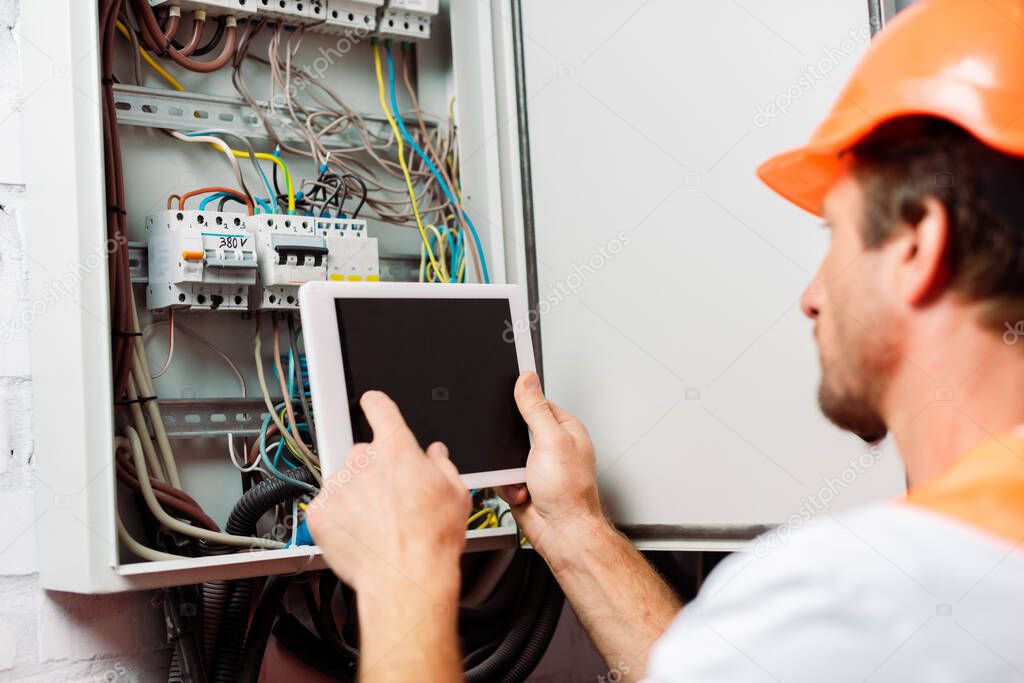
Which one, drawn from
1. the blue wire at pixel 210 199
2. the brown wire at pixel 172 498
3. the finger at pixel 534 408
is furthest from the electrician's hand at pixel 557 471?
the blue wire at pixel 210 199

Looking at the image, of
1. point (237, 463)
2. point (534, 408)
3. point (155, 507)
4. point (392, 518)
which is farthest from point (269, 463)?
point (392, 518)

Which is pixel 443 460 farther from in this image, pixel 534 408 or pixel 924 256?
pixel 924 256

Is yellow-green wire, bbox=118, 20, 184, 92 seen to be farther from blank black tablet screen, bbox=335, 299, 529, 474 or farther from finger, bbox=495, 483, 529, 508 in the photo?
finger, bbox=495, 483, 529, 508

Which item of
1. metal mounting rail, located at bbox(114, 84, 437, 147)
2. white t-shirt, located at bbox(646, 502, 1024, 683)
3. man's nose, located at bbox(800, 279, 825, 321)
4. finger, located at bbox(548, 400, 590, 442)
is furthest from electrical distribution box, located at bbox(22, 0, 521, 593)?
white t-shirt, located at bbox(646, 502, 1024, 683)

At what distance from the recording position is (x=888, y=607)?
1.85ft

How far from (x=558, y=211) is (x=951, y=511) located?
89 cm

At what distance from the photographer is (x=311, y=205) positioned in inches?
58.6

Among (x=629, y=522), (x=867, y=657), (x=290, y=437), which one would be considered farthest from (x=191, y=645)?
(x=867, y=657)

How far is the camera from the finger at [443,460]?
1.00m

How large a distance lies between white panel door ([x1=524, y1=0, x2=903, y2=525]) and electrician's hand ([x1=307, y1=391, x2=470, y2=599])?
0.35 metres

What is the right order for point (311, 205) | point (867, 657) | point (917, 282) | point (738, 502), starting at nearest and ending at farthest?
point (867, 657) → point (917, 282) → point (738, 502) → point (311, 205)

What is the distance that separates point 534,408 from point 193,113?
2.35 ft

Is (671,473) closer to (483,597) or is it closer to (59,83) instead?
(483,597)

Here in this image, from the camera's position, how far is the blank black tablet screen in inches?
44.1
